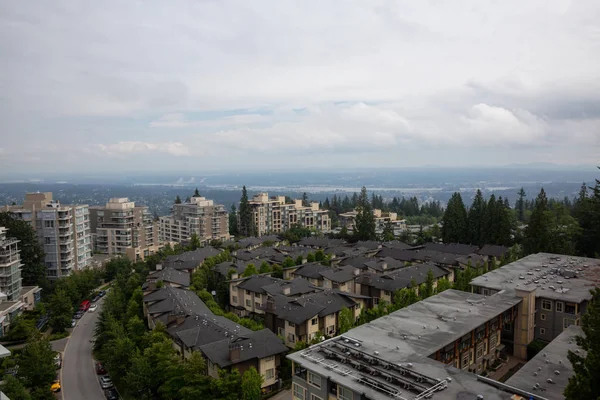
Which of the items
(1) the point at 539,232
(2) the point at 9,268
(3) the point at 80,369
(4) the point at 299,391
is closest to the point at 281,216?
(1) the point at 539,232

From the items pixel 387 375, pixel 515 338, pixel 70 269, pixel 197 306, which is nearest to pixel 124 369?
pixel 197 306

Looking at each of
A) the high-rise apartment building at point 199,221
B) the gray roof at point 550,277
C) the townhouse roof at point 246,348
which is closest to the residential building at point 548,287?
the gray roof at point 550,277

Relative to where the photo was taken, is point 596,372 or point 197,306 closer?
point 596,372

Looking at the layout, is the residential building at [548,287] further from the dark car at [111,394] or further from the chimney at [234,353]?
the dark car at [111,394]

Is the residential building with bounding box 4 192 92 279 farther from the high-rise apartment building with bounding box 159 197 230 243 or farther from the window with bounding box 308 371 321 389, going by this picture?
the window with bounding box 308 371 321 389

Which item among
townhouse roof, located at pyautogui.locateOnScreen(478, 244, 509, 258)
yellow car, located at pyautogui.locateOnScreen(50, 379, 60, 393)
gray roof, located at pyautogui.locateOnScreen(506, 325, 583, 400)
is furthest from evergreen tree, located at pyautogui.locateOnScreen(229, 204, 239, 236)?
gray roof, located at pyautogui.locateOnScreen(506, 325, 583, 400)

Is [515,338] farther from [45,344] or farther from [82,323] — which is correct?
[82,323]
